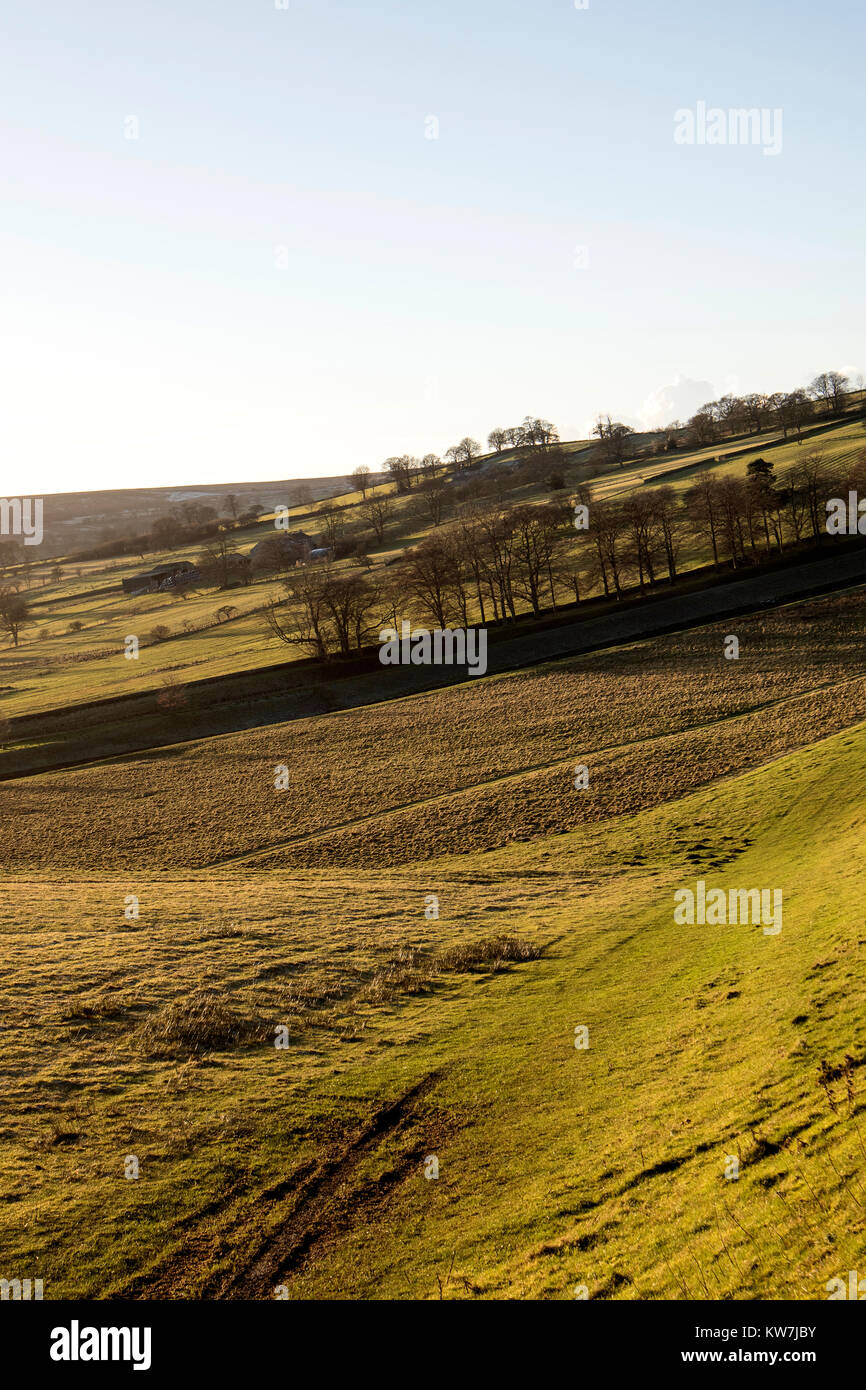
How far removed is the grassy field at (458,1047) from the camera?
12633mm

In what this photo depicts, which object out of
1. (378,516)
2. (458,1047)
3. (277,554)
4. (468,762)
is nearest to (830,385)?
(378,516)

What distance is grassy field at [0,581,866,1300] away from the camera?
12.6 meters

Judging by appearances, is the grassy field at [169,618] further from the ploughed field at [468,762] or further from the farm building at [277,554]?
the ploughed field at [468,762]

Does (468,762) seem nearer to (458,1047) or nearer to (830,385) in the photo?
(458,1047)

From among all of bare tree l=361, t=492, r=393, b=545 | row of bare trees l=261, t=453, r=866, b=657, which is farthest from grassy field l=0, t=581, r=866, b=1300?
bare tree l=361, t=492, r=393, b=545

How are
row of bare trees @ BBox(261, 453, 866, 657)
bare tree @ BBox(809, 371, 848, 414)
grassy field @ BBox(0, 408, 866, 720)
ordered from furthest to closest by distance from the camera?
bare tree @ BBox(809, 371, 848, 414) < grassy field @ BBox(0, 408, 866, 720) < row of bare trees @ BBox(261, 453, 866, 657)

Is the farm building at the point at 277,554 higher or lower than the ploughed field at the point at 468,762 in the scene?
higher

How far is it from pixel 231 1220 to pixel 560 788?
34199mm

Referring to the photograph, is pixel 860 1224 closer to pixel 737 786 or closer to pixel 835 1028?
pixel 835 1028

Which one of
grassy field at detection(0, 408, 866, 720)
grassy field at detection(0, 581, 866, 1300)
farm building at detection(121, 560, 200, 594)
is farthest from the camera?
farm building at detection(121, 560, 200, 594)

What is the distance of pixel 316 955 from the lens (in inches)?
1049

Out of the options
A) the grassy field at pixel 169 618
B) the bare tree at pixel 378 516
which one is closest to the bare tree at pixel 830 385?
the grassy field at pixel 169 618

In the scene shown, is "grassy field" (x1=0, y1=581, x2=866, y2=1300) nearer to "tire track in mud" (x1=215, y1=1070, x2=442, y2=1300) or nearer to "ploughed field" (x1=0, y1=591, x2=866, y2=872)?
"tire track in mud" (x1=215, y1=1070, x2=442, y2=1300)
